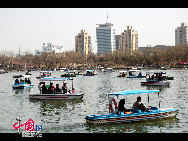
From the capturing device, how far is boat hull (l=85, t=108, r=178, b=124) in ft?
76.2

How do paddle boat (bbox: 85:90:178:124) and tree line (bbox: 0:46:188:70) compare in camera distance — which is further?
tree line (bbox: 0:46:188:70)

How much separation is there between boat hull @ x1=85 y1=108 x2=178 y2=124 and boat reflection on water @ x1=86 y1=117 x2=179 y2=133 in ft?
0.94

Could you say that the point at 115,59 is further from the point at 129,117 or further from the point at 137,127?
the point at 137,127

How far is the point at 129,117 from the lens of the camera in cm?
2377

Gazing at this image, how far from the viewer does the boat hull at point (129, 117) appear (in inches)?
915

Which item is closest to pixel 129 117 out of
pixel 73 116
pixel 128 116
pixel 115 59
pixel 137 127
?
pixel 128 116

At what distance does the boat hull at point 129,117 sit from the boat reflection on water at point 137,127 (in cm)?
29

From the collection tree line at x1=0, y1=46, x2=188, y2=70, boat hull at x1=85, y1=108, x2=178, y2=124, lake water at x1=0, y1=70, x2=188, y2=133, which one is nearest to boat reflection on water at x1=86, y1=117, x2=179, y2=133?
lake water at x1=0, y1=70, x2=188, y2=133

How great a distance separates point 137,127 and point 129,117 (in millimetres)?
965

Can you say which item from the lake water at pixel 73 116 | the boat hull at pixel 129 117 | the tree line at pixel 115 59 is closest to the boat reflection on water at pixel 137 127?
the lake water at pixel 73 116

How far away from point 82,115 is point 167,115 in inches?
280

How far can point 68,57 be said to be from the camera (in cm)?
18675

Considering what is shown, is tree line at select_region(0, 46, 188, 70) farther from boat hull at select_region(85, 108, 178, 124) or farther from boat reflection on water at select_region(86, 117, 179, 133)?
boat reflection on water at select_region(86, 117, 179, 133)
